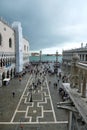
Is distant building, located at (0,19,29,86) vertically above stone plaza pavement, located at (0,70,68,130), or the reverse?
distant building, located at (0,19,29,86)

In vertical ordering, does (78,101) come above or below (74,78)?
below

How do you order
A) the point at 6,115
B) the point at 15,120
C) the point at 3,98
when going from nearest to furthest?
the point at 15,120
the point at 6,115
the point at 3,98

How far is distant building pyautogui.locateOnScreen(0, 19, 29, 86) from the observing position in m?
38.2

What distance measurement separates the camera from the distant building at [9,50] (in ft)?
125

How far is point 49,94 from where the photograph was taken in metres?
30.1

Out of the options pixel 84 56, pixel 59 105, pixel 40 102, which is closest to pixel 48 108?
pixel 40 102

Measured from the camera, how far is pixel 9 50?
4503cm

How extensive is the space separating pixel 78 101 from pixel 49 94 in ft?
78.4

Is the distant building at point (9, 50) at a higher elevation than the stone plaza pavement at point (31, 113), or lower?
higher

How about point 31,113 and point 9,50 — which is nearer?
point 31,113

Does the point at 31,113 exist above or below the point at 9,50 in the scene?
below

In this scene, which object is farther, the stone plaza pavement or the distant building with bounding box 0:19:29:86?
the distant building with bounding box 0:19:29:86

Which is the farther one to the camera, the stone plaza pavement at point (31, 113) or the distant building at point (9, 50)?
the distant building at point (9, 50)

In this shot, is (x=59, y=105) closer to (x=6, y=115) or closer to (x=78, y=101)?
(x=78, y=101)
